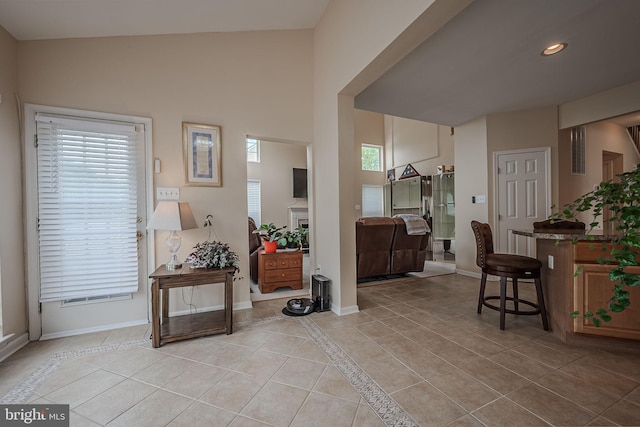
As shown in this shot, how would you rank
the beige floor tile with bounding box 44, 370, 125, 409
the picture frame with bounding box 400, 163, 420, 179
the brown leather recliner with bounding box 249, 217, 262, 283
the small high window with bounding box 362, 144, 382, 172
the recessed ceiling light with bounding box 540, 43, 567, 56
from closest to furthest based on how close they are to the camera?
the beige floor tile with bounding box 44, 370, 125, 409
the recessed ceiling light with bounding box 540, 43, 567, 56
the brown leather recliner with bounding box 249, 217, 262, 283
the picture frame with bounding box 400, 163, 420, 179
the small high window with bounding box 362, 144, 382, 172

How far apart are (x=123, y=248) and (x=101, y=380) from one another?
1240 millimetres

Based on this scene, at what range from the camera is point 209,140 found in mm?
2951

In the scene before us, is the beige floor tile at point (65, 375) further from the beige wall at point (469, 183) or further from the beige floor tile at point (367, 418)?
the beige wall at point (469, 183)

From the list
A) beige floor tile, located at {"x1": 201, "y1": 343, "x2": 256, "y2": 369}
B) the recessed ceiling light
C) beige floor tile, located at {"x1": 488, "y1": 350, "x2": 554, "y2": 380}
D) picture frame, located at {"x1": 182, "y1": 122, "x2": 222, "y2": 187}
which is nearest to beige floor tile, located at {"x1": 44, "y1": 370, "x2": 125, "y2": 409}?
beige floor tile, located at {"x1": 201, "y1": 343, "x2": 256, "y2": 369}

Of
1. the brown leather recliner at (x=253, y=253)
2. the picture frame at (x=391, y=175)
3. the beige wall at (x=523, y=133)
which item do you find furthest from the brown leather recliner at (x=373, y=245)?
the picture frame at (x=391, y=175)

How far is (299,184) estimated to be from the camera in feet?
24.1

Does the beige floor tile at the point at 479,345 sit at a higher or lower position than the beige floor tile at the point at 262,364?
lower

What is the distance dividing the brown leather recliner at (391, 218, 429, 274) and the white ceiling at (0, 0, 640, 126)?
1.98 m

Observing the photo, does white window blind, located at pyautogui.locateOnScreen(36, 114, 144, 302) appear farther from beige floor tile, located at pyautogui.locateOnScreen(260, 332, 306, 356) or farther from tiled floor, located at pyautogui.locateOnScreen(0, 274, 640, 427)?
beige floor tile, located at pyautogui.locateOnScreen(260, 332, 306, 356)

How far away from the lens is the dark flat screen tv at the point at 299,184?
7.32m

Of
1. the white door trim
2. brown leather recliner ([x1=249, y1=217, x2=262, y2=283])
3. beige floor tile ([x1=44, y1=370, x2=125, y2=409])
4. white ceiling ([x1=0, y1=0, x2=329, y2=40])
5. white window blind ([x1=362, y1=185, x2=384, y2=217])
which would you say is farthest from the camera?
white window blind ([x1=362, y1=185, x2=384, y2=217])

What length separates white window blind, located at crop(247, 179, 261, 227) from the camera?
6914 millimetres

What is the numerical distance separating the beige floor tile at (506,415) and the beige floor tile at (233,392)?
4.25ft

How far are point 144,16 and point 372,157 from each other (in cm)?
718
